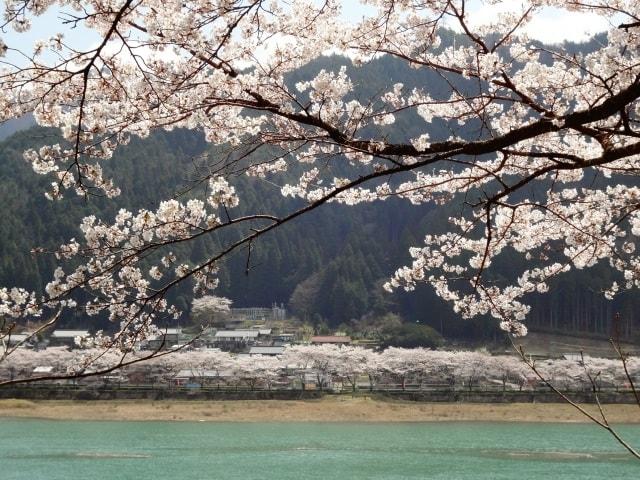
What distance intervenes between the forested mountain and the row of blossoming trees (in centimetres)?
1008

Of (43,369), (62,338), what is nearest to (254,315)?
(62,338)

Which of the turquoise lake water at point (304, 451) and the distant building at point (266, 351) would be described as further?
the distant building at point (266, 351)

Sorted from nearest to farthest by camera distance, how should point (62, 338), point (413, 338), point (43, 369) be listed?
point (43, 369), point (413, 338), point (62, 338)

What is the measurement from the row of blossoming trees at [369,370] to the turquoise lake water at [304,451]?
7923mm

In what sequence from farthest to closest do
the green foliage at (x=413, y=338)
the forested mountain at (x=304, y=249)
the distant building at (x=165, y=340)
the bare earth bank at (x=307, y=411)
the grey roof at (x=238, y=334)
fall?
1. the grey roof at (x=238, y=334)
2. the forested mountain at (x=304, y=249)
3. the green foliage at (x=413, y=338)
4. the bare earth bank at (x=307, y=411)
5. the distant building at (x=165, y=340)

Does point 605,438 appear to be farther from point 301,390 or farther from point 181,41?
point 181,41

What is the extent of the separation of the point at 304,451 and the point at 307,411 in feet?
29.7

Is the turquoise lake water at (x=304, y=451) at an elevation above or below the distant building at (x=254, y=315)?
below

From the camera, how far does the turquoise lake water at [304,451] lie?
13258mm

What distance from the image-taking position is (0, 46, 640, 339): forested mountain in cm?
4338

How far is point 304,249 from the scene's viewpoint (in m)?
59.4

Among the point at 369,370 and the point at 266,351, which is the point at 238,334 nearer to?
the point at 266,351

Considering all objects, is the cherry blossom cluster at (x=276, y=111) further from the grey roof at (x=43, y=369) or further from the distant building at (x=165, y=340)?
the grey roof at (x=43, y=369)

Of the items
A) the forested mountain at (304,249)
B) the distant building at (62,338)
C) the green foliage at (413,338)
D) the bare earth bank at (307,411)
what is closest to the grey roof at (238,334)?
the forested mountain at (304,249)
